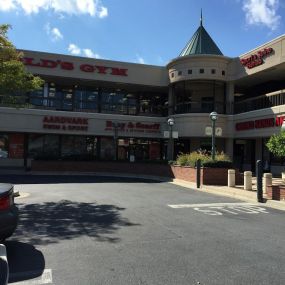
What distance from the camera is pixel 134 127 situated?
35.0m

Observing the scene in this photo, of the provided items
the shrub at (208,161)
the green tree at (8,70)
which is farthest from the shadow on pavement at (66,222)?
the shrub at (208,161)

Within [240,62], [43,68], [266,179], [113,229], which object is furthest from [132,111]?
[113,229]

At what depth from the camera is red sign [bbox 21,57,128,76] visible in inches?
1278

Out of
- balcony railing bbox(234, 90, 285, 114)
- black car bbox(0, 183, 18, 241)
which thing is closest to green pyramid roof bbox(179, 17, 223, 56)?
balcony railing bbox(234, 90, 285, 114)

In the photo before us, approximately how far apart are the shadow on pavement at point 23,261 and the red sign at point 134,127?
85.8 feet

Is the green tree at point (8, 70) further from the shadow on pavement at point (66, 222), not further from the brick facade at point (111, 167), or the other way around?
Result: the brick facade at point (111, 167)

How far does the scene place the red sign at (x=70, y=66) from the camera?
32.5 m

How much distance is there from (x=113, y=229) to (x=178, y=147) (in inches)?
1051

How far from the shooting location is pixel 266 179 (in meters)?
16.4

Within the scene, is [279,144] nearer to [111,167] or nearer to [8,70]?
[8,70]

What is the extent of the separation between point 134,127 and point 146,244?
26.9 meters

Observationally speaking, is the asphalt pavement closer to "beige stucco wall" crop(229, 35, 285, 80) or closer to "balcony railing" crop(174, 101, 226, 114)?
"beige stucco wall" crop(229, 35, 285, 80)

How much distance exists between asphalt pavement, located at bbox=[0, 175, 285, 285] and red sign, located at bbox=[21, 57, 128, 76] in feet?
65.5

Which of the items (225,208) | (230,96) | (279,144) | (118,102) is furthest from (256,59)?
(225,208)
